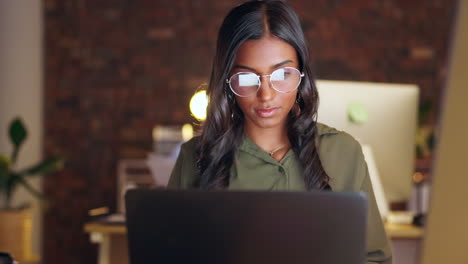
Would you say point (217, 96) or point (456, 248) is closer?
point (456, 248)

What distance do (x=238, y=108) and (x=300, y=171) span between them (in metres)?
0.21

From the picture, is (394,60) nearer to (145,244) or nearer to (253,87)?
(253,87)

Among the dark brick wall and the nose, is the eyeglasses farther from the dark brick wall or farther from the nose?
the dark brick wall

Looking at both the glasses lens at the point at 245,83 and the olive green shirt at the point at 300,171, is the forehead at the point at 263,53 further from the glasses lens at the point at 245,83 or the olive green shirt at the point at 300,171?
the olive green shirt at the point at 300,171

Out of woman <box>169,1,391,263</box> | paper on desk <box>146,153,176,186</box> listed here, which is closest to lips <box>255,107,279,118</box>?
woman <box>169,1,391,263</box>

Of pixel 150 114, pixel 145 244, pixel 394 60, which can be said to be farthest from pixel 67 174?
pixel 145 244

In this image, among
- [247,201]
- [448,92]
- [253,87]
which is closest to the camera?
[448,92]

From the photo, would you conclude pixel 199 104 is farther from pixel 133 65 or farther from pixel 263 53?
pixel 133 65

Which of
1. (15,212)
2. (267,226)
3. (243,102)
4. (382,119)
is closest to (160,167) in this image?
(382,119)

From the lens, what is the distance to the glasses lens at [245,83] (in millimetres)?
1170

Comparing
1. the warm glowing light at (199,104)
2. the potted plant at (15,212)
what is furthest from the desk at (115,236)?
the potted plant at (15,212)

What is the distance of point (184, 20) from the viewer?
16.3 feet

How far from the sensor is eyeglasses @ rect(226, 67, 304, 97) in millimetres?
1164

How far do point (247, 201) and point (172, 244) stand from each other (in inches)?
4.6
